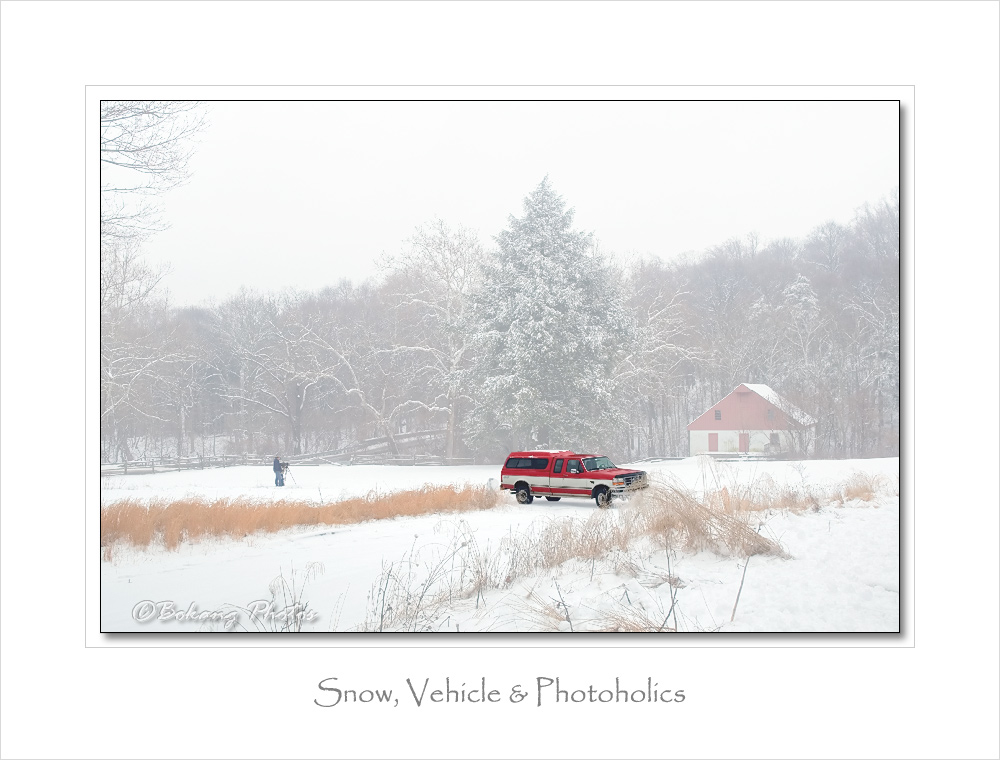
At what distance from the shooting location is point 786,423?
9875mm

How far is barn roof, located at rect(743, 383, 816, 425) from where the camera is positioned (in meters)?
9.77

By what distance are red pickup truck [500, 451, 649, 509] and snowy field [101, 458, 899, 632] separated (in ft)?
2.67

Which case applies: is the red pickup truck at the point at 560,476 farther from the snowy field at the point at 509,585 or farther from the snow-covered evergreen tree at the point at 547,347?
the snowy field at the point at 509,585

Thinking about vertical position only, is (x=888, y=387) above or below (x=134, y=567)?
above

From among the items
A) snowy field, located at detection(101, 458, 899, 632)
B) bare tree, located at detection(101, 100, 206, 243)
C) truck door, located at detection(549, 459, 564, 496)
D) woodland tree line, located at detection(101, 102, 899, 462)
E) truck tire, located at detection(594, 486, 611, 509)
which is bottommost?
snowy field, located at detection(101, 458, 899, 632)

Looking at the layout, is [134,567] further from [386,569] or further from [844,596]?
[844,596]

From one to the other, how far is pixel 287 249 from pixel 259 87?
212cm

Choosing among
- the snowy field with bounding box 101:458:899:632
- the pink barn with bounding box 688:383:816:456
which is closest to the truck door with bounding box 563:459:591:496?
the snowy field with bounding box 101:458:899:632

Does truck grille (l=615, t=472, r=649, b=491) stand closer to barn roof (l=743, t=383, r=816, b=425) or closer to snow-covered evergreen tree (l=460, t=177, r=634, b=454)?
snow-covered evergreen tree (l=460, t=177, r=634, b=454)

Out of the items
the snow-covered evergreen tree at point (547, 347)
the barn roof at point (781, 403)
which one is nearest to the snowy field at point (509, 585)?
the barn roof at point (781, 403)

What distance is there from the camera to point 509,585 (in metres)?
7.27

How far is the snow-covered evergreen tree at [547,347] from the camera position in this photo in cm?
1077

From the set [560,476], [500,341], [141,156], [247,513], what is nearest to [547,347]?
[500,341]
